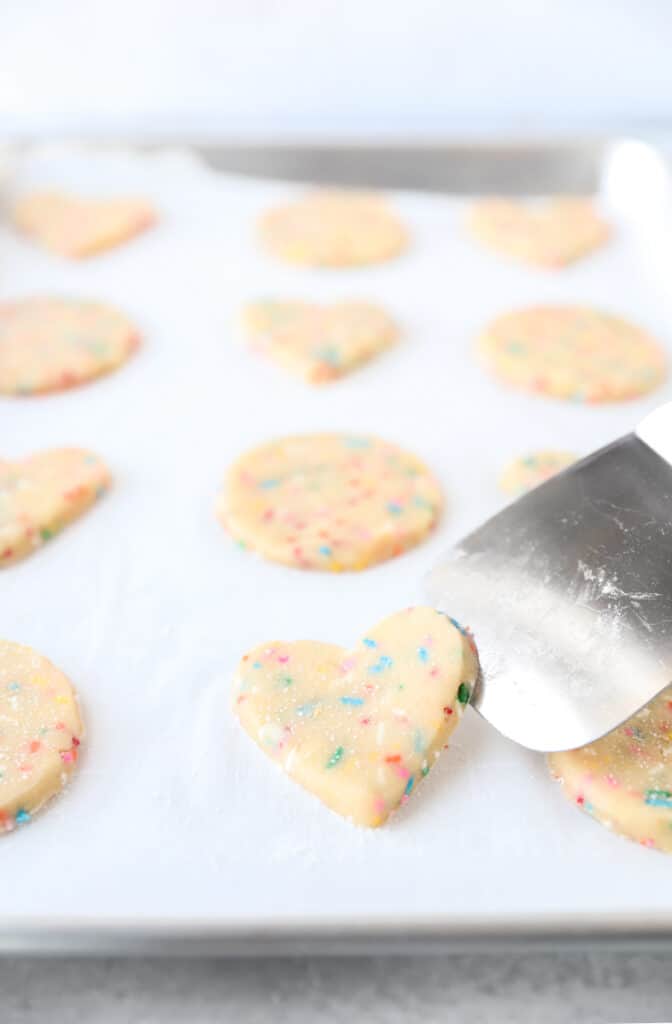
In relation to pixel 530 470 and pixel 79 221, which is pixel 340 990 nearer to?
pixel 530 470

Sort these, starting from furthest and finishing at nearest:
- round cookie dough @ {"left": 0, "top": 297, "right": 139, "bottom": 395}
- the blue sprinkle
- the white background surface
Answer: the white background surface < round cookie dough @ {"left": 0, "top": 297, "right": 139, "bottom": 395} < the blue sprinkle

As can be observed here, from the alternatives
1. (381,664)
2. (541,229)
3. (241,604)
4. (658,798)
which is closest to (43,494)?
(241,604)

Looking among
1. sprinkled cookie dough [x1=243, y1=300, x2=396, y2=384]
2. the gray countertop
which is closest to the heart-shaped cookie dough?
the gray countertop

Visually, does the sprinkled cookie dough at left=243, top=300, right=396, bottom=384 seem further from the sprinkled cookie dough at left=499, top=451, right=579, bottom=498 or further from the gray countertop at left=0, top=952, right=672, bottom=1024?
the gray countertop at left=0, top=952, right=672, bottom=1024

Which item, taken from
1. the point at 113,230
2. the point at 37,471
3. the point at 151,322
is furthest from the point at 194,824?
the point at 113,230

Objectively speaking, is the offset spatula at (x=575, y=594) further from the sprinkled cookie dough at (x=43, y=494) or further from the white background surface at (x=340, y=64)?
the white background surface at (x=340, y=64)

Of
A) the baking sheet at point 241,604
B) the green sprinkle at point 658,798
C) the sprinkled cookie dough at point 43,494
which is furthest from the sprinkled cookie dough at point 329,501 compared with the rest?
→ the green sprinkle at point 658,798
